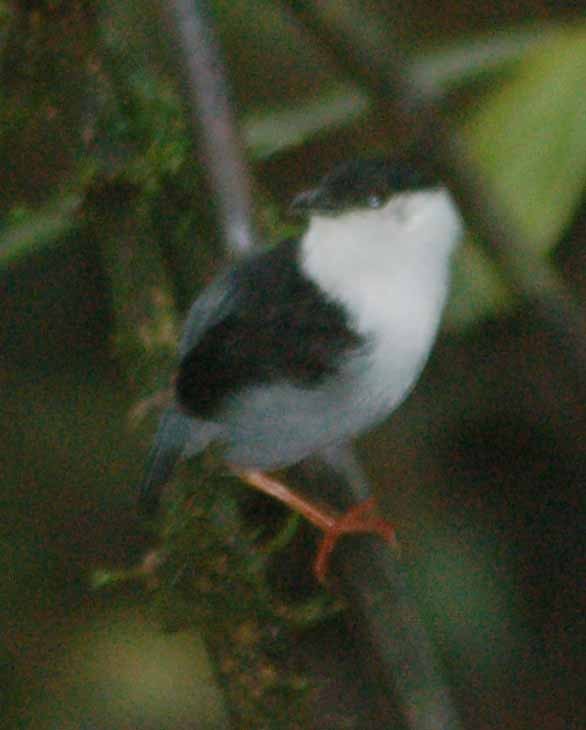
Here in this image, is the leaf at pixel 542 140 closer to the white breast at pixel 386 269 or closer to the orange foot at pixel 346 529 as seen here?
the white breast at pixel 386 269

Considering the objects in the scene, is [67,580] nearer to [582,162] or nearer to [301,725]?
[301,725]

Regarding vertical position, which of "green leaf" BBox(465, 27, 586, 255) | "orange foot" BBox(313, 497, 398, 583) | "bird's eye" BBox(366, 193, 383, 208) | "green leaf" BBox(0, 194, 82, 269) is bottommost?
"orange foot" BBox(313, 497, 398, 583)

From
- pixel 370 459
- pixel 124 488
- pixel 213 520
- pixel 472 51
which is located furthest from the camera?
pixel 124 488

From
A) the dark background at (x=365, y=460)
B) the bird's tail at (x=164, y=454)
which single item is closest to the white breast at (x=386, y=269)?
the bird's tail at (x=164, y=454)

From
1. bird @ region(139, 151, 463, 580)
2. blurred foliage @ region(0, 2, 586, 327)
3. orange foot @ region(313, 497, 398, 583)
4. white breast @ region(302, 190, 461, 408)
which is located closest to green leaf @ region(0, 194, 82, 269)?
blurred foliage @ region(0, 2, 586, 327)

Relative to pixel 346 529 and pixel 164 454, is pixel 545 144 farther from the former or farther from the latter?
pixel 164 454

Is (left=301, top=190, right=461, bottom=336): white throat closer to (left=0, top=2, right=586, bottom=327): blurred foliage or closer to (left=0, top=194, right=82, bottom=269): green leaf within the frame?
(left=0, top=2, right=586, bottom=327): blurred foliage

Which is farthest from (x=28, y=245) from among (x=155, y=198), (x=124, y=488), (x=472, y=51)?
(x=124, y=488)
